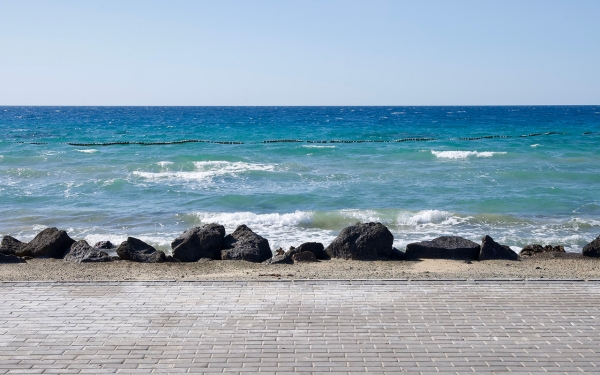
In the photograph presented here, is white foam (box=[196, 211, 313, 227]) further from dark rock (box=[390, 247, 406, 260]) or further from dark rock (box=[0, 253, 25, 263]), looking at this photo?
dark rock (box=[0, 253, 25, 263])

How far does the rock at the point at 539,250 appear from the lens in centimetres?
1480

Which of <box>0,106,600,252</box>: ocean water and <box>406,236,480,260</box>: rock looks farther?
<box>0,106,600,252</box>: ocean water

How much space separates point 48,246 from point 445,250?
375 inches

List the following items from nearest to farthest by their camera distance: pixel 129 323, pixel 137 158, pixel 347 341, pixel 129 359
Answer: pixel 129 359 < pixel 347 341 < pixel 129 323 < pixel 137 158

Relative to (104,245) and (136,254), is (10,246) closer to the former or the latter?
(104,245)

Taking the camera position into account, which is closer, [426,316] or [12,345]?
[12,345]

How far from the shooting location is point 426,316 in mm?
9195

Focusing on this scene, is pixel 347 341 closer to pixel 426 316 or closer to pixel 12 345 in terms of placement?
pixel 426 316

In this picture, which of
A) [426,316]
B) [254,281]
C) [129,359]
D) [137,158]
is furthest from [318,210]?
[137,158]

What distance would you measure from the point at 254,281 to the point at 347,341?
3.05m

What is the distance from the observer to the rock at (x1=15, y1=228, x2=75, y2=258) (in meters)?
14.5

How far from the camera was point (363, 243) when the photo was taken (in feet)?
46.1

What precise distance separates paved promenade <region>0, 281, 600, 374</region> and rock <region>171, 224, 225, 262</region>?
3.36 m

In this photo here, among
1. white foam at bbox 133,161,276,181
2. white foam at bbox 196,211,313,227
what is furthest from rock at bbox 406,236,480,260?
white foam at bbox 133,161,276,181
